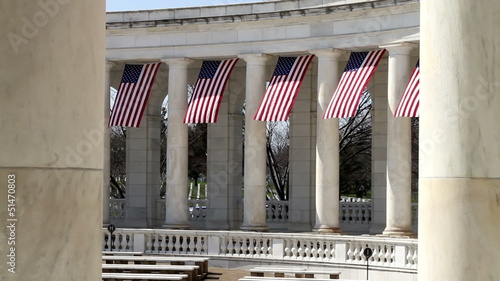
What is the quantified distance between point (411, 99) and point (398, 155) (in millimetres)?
6381

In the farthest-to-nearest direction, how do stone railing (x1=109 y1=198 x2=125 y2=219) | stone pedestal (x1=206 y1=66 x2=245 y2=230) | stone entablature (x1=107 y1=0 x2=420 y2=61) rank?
stone railing (x1=109 y1=198 x2=125 y2=219)
stone pedestal (x1=206 y1=66 x2=245 y2=230)
stone entablature (x1=107 y1=0 x2=420 y2=61)

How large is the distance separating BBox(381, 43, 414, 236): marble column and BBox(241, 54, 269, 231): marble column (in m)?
12.5

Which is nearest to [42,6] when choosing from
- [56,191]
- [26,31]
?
[26,31]

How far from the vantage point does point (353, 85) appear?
256 ft

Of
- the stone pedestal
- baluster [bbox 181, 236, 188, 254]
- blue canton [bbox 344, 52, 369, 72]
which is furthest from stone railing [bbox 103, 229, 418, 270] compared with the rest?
blue canton [bbox 344, 52, 369, 72]

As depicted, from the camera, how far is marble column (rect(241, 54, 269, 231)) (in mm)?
83875

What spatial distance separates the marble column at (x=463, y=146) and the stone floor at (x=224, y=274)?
54.8 meters

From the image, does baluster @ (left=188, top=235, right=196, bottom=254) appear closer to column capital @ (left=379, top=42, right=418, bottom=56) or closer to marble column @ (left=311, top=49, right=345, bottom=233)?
marble column @ (left=311, top=49, right=345, bottom=233)

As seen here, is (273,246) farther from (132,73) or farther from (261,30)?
(132,73)

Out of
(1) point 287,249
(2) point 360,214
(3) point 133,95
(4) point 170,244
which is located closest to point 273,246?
(1) point 287,249

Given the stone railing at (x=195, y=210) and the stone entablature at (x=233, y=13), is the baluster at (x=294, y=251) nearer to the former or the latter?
the stone entablature at (x=233, y=13)

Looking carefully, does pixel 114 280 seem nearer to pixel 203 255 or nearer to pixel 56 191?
pixel 203 255

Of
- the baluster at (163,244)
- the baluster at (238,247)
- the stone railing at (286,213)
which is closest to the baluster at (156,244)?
the baluster at (163,244)

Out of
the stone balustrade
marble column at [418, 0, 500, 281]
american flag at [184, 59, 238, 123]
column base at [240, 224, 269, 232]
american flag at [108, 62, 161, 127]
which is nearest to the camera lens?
marble column at [418, 0, 500, 281]
